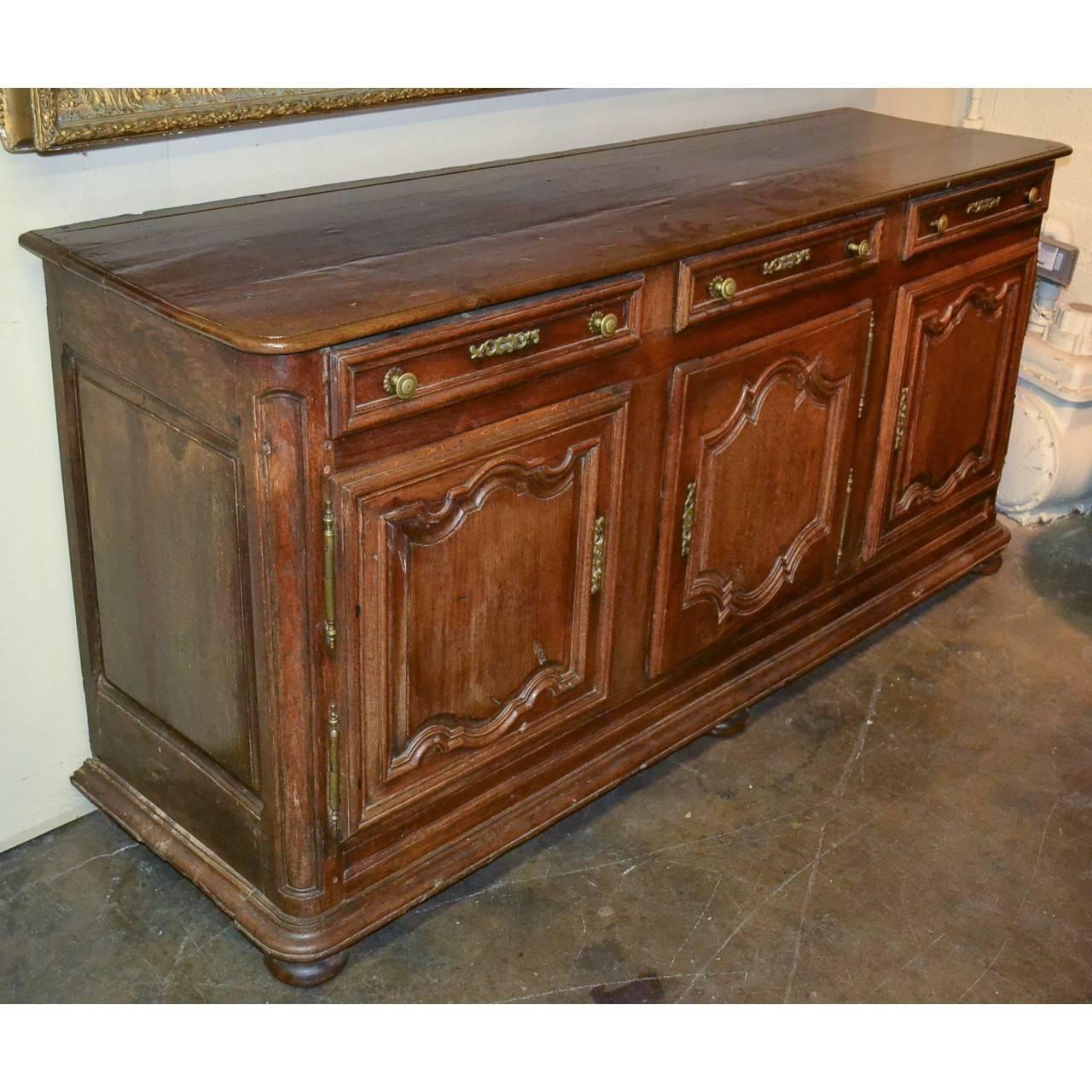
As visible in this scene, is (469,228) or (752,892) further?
(752,892)

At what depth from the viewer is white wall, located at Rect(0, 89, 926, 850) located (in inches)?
84.9

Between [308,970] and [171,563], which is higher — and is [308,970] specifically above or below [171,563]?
below

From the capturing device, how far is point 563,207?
2.39 meters

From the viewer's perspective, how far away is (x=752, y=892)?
245 centimetres

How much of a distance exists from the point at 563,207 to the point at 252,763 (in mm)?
1029

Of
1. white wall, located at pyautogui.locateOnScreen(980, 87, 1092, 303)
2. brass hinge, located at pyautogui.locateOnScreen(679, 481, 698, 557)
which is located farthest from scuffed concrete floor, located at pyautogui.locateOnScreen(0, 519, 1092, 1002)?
white wall, located at pyautogui.locateOnScreen(980, 87, 1092, 303)

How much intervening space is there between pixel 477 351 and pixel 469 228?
0.33 meters

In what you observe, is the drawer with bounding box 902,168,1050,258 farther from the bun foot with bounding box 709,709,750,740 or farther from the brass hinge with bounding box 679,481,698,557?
the bun foot with bounding box 709,709,750,740

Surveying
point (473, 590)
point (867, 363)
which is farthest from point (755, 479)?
point (473, 590)

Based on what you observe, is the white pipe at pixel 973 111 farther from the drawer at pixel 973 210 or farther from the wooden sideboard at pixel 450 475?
the wooden sideboard at pixel 450 475

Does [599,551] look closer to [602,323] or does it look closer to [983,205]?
[602,323]

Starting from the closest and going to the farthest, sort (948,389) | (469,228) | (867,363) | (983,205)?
(469,228) → (867,363) → (983,205) → (948,389)

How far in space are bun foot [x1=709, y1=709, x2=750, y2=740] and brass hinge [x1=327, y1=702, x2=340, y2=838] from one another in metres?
0.95
